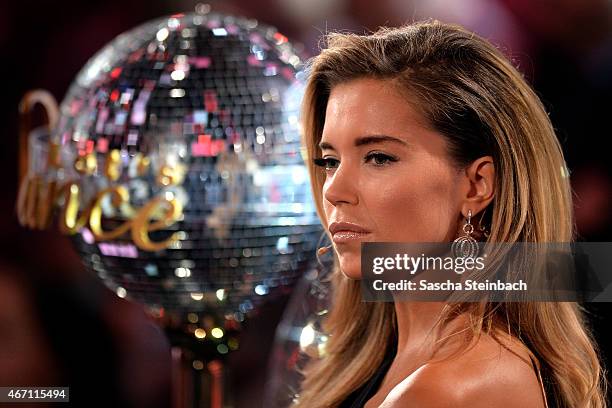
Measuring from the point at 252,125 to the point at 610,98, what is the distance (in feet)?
1.80

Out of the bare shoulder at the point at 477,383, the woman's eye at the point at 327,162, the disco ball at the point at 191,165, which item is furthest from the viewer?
the disco ball at the point at 191,165

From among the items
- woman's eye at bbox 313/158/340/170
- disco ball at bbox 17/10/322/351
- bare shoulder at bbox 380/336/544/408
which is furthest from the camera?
disco ball at bbox 17/10/322/351

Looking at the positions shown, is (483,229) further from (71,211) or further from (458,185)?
(71,211)

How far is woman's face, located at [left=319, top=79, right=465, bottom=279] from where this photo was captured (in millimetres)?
748

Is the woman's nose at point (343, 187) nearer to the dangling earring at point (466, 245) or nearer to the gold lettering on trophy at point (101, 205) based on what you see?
the dangling earring at point (466, 245)

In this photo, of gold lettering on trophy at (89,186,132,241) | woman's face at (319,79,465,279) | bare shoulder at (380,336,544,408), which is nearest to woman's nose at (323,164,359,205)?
woman's face at (319,79,465,279)

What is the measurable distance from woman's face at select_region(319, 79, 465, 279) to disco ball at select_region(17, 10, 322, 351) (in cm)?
18

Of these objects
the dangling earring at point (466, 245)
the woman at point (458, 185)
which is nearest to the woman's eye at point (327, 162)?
the woman at point (458, 185)

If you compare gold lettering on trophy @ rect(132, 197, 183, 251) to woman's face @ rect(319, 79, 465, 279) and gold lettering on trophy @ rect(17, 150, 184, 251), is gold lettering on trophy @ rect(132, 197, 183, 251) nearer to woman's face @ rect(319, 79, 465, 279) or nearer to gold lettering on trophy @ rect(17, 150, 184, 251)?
gold lettering on trophy @ rect(17, 150, 184, 251)

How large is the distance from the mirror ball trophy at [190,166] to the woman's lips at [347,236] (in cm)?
17

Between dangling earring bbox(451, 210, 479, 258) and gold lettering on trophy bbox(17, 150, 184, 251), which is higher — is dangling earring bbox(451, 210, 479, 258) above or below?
below

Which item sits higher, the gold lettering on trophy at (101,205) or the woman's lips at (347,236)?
the gold lettering on trophy at (101,205)

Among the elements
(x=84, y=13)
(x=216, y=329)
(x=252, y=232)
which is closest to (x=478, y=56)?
(x=252, y=232)

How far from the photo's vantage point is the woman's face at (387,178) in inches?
29.5
